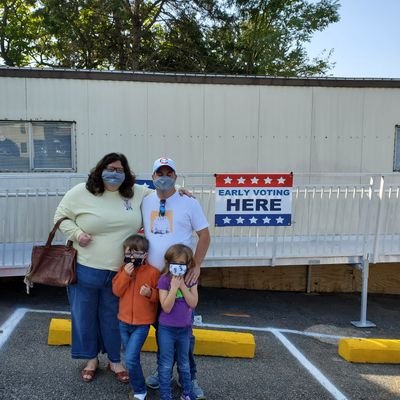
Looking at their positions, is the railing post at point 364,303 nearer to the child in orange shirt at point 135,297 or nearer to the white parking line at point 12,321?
the child in orange shirt at point 135,297

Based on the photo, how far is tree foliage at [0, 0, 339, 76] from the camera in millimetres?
17406

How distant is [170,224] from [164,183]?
0.27 metres

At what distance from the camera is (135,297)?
2.81 m

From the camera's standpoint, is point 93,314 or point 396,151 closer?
point 93,314

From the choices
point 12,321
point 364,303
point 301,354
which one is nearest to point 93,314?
point 12,321

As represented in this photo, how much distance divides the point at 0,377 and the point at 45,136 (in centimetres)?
390

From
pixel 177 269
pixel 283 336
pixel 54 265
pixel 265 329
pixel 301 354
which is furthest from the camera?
pixel 265 329

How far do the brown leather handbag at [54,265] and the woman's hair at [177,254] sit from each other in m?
0.72

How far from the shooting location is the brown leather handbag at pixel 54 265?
2969 mm

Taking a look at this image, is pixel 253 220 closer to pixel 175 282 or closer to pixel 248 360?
pixel 248 360

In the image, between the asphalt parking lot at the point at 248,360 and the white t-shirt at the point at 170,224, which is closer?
the white t-shirt at the point at 170,224

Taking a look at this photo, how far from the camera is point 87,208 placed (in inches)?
114

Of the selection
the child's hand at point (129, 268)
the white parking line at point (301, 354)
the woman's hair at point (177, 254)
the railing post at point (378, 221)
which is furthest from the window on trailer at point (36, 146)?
the railing post at point (378, 221)

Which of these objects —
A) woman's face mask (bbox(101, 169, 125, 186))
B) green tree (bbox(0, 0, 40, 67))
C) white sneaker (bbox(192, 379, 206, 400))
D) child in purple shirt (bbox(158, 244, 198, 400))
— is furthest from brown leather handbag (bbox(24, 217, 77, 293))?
Answer: green tree (bbox(0, 0, 40, 67))
